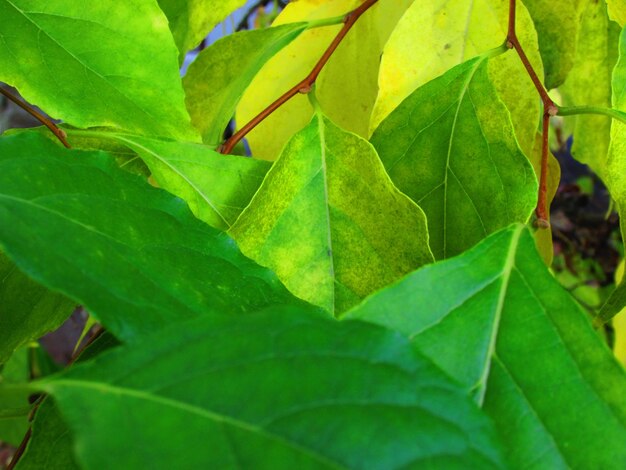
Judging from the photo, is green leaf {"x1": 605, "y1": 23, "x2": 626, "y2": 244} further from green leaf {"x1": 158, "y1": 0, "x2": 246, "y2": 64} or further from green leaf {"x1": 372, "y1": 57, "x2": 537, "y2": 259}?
green leaf {"x1": 158, "y1": 0, "x2": 246, "y2": 64}

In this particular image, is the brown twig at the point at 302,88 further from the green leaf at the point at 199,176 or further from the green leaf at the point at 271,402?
the green leaf at the point at 271,402

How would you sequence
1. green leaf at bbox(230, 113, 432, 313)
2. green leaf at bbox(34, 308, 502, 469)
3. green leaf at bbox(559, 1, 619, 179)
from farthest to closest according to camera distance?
green leaf at bbox(559, 1, 619, 179) → green leaf at bbox(230, 113, 432, 313) → green leaf at bbox(34, 308, 502, 469)

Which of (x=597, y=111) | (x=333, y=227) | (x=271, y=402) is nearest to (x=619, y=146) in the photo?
(x=597, y=111)

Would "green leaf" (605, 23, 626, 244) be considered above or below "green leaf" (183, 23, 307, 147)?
below

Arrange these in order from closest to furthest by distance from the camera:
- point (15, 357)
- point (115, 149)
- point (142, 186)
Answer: point (142, 186)
point (115, 149)
point (15, 357)

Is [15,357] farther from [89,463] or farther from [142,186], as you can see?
[89,463]

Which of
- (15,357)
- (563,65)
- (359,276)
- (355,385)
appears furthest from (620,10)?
(15,357)

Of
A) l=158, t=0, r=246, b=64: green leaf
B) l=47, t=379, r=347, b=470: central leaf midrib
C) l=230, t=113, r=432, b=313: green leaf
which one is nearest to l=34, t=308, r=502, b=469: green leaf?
l=47, t=379, r=347, b=470: central leaf midrib
